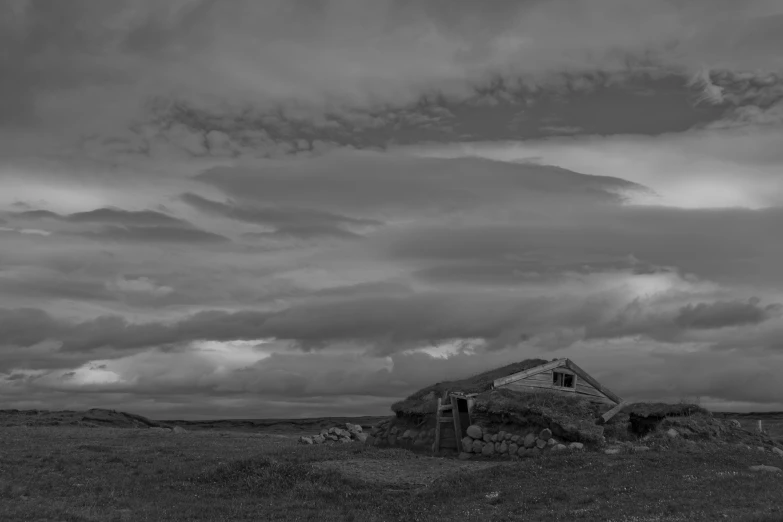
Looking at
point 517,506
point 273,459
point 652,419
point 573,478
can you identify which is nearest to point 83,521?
point 273,459

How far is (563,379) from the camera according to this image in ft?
153

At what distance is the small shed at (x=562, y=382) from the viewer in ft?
146

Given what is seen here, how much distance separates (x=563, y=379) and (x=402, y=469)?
1713 centimetres

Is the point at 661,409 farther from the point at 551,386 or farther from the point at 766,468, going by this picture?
the point at 766,468

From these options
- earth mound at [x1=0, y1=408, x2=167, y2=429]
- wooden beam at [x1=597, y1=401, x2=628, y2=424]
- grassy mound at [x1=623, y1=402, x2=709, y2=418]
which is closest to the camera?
wooden beam at [x1=597, y1=401, x2=628, y2=424]

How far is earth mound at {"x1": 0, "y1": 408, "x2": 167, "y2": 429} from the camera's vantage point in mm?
75812

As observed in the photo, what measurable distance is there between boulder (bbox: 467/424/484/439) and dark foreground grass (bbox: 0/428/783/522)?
15.3 feet

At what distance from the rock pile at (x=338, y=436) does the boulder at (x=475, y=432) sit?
1355 centimetres

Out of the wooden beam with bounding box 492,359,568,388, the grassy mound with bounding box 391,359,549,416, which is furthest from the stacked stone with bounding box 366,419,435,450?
the wooden beam with bounding box 492,359,568,388

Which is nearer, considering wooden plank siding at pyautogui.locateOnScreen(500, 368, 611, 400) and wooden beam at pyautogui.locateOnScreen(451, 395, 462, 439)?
wooden beam at pyautogui.locateOnScreen(451, 395, 462, 439)

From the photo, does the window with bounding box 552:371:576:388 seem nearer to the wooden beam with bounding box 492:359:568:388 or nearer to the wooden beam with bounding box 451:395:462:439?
the wooden beam with bounding box 492:359:568:388

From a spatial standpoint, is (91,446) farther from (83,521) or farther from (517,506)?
(517,506)

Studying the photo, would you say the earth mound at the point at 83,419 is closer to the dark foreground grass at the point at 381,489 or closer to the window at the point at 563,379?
the dark foreground grass at the point at 381,489

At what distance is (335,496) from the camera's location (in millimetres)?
27906
